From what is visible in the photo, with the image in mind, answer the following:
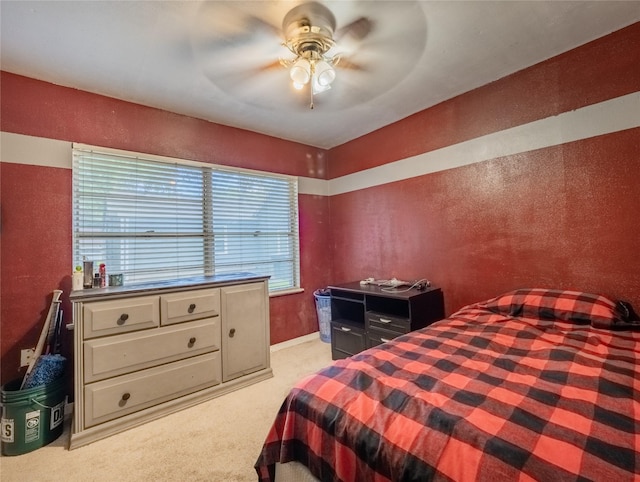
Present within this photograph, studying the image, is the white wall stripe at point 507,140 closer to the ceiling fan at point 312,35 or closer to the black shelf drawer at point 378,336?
the ceiling fan at point 312,35

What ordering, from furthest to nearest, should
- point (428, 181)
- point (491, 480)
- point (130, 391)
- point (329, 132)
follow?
point (329, 132)
point (428, 181)
point (130, 391)
point (491, 480)

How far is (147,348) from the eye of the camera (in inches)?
83.4

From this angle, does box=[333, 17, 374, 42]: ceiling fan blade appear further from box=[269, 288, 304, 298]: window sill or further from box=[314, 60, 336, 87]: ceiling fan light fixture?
box=[269, 288, 304, 298]: window sill

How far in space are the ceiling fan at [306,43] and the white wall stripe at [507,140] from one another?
0.88 meters

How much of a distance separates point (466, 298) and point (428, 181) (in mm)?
1177

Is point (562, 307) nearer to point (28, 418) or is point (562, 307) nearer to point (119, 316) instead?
point (119, 316)

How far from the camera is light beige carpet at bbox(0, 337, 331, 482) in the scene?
5.27 ft

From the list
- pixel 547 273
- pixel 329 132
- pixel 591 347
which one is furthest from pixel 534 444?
pixel 329 132

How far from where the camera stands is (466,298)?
265 centimetres

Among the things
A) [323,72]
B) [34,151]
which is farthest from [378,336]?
[34,151]

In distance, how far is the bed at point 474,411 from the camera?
0.78 m

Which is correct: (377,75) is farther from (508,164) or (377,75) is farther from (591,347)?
(591,347)

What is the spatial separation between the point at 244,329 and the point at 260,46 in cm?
219

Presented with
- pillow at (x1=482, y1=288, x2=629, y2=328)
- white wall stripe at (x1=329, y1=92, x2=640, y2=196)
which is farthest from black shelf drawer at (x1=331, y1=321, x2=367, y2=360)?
white wall stripe at (x1=329, y1=92, x2=640, y2=196)
